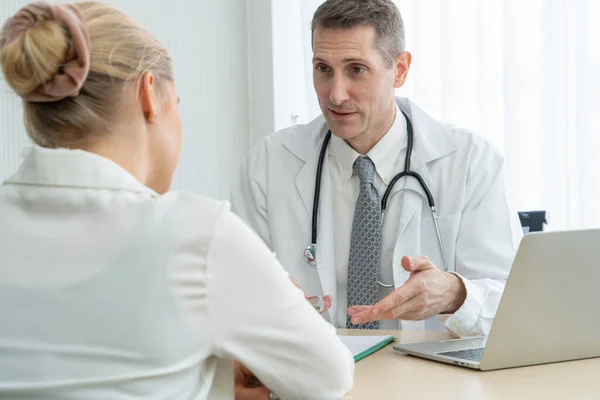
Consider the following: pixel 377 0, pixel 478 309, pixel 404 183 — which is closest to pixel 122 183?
pixel 478 309

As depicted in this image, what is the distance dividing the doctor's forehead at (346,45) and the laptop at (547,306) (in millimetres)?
955

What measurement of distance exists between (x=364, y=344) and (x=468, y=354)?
0.20 meters

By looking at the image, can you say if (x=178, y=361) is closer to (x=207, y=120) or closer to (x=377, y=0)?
(x=377, y=0)

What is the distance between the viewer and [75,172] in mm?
939

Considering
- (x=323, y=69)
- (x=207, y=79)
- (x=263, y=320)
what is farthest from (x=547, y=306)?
(x=207, y=79)

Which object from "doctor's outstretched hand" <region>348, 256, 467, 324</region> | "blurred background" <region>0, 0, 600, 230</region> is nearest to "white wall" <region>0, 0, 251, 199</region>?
"blurred background" <region>0, 0, 600, 230</region>

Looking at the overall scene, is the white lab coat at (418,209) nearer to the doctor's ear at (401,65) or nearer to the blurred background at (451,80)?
the doctor's ear at (401,65)

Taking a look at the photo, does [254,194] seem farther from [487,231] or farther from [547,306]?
[547,306]

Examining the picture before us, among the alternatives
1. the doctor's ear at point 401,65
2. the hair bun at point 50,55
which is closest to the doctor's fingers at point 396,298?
the hair bun at point 50,55

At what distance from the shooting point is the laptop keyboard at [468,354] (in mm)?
1312

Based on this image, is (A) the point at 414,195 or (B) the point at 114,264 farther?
(A) the point at 414,195

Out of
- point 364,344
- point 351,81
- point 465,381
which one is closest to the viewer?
point 465,381

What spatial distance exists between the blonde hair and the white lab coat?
1.07 m

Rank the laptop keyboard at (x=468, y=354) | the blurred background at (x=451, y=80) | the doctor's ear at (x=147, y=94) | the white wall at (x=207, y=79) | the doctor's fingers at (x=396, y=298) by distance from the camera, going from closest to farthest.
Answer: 1. the doctor's ear at (x=147, y=94)
2. the laptop keyboard at (x=468, y=354)
3. the doctor's fingers at (x=396, y=298)
4. the blurred background at (x=451, y=80)
5. the white wall at (x=207, y=79)
